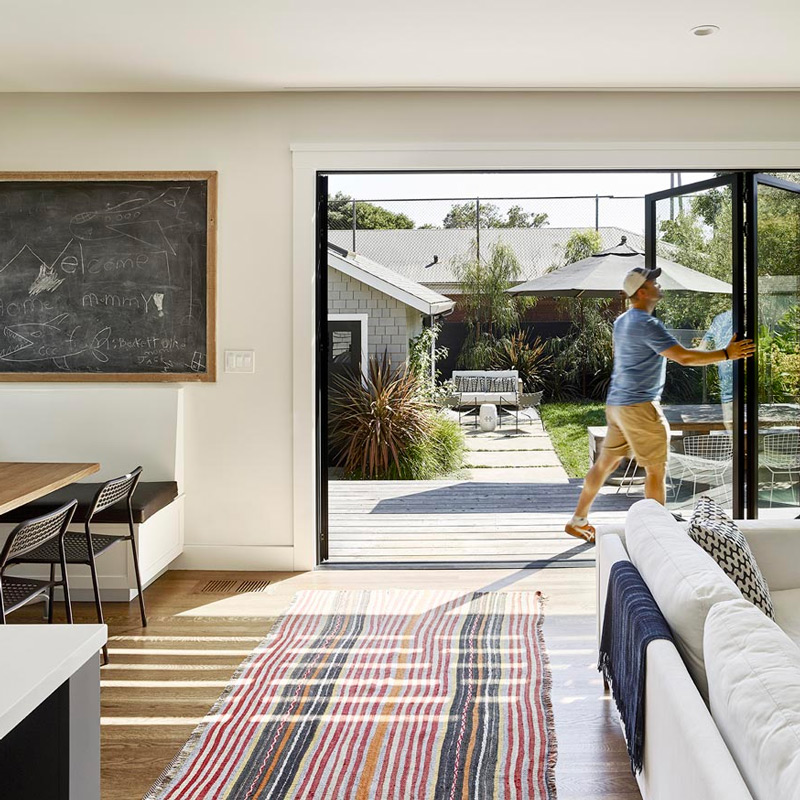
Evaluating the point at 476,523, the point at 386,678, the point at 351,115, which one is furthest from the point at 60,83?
the point at 476,523

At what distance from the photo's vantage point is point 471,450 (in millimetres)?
9492

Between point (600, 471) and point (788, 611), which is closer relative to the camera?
point (788, 611)

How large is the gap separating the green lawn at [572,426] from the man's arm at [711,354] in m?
5.58

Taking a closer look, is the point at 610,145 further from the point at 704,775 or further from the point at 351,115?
the point at 704,775

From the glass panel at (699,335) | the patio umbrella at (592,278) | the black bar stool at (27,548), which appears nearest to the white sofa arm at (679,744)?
the black bar stool at (27,548)

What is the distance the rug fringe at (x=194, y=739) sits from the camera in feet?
7.18

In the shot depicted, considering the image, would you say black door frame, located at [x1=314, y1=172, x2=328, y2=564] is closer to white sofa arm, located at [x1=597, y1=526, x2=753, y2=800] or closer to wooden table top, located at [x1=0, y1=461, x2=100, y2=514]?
wooden table top, located at [x1=0, y1=461, x2=100, y2=514]

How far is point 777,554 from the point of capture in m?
2.70

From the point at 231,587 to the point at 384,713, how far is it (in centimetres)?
160

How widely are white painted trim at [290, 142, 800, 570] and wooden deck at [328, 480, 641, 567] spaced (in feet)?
3.31

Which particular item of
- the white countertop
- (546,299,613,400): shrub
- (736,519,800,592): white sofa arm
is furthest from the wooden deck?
(546,299,613,400): shrub

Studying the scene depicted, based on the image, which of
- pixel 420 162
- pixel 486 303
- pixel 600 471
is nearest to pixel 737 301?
pixel 600 471

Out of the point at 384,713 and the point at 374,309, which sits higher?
the point at 374,309

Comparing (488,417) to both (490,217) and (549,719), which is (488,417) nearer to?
(490,217)
